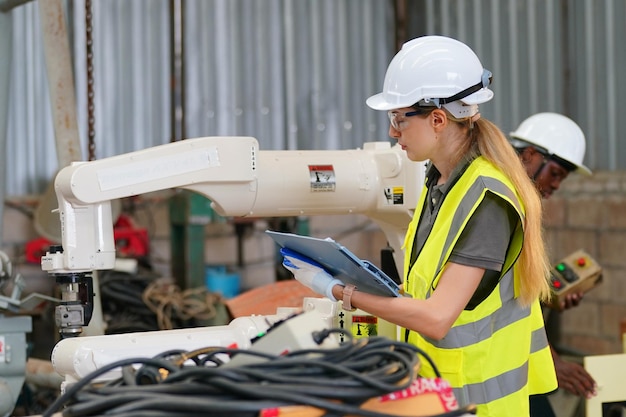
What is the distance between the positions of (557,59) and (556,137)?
5.58 feet

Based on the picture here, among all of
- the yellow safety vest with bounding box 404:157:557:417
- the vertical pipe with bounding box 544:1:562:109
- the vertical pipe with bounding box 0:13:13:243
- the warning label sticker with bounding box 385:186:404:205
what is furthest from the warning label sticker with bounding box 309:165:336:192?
the vertical pipe with bounding box 544:1:562:109

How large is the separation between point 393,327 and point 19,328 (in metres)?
1.45

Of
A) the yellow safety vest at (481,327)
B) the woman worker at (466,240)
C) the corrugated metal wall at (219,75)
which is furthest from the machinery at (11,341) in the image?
the corrugated metal wall at (219,75)

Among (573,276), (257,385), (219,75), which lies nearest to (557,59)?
(573,276)

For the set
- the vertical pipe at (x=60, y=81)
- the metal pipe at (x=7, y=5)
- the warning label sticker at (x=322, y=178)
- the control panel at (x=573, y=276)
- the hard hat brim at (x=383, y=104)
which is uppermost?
the metal pipe at (x=7, y=5)

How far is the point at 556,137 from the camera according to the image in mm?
3641

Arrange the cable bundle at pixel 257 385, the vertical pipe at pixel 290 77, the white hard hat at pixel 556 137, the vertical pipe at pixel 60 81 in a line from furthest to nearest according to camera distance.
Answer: the vertical pipe at pixel 290 77
the vertical pipe at pixel 60 81
the white hard hat at pixel 556 137
the cable bundle at pixel 257 385

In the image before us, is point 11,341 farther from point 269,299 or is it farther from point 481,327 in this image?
point 481,327

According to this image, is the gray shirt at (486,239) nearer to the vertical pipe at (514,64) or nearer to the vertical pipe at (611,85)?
the vertical pipe at (611,85)

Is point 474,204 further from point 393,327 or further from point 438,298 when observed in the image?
point 393,327

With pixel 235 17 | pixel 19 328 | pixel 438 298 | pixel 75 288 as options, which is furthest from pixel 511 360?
pixel 235 17

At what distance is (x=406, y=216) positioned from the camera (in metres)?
2.75

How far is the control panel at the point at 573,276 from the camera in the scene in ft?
12.2

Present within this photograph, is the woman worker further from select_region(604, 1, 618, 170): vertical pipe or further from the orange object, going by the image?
select_region(604, 1, 618, 170): vertical pipe
